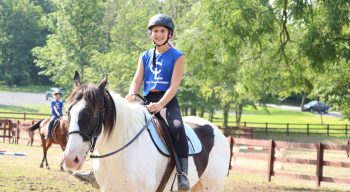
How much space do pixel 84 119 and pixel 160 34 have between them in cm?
146

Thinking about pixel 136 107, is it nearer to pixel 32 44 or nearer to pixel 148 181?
pixel 148 181

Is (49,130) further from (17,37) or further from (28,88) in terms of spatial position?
(28,88)

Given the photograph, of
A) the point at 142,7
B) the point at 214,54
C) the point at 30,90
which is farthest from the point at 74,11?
the point at 30,90

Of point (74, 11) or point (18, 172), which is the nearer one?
point (18, 172)

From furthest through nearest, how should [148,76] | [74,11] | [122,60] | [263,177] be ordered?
[74,11], [122,60], [263,177], [148,76]

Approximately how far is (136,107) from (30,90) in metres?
69.0

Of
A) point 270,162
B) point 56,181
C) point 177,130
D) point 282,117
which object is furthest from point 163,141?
point 282,117

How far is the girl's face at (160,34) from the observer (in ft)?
17.9

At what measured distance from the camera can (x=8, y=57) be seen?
71.1 m

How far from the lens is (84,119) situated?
14.4ft

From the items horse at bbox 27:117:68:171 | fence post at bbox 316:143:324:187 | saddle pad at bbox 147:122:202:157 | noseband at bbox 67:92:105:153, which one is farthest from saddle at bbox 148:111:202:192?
fence post at bbox 316:143:324:187

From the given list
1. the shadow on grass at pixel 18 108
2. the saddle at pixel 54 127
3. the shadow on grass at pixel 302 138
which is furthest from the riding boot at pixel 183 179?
the shadow on grass at pixel 18 108

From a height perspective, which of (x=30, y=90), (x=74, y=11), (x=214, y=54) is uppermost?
(x=74, y=11)

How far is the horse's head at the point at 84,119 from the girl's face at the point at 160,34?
0.97 metres
